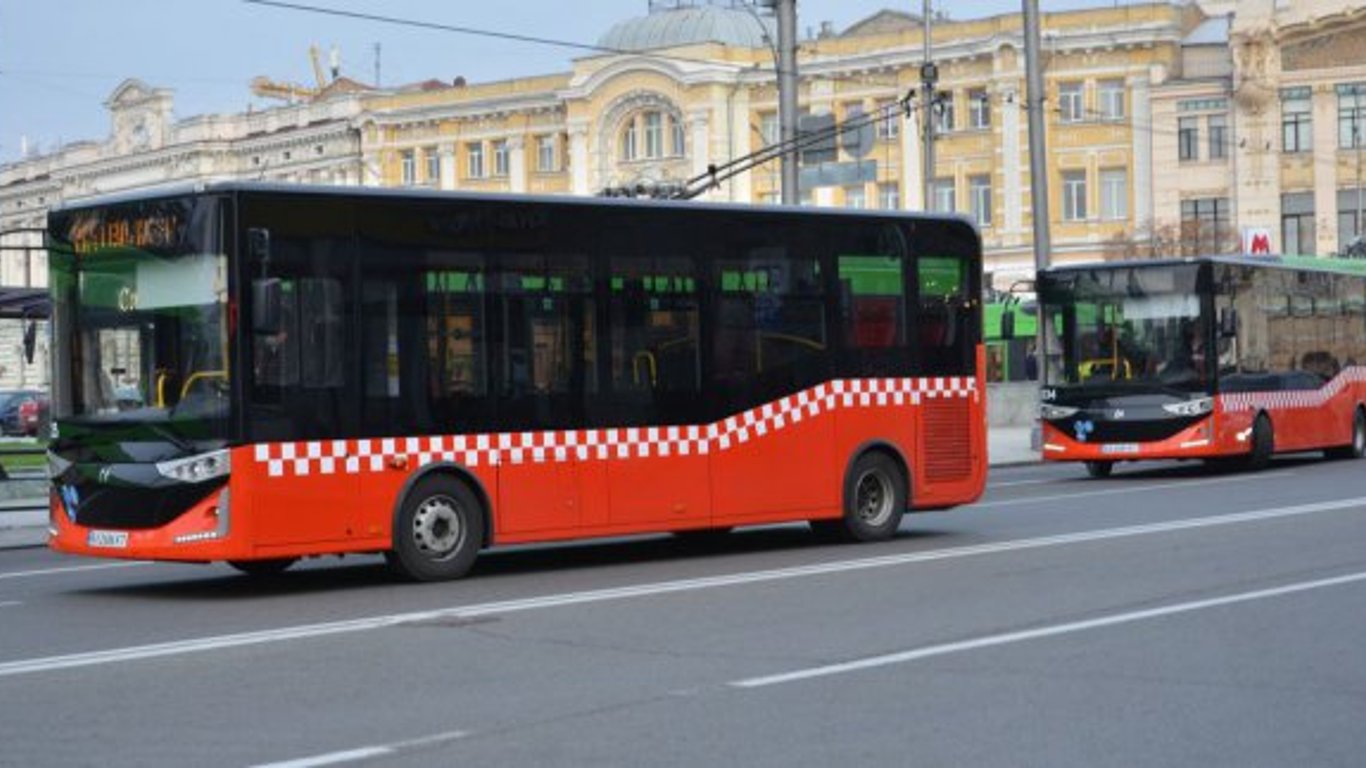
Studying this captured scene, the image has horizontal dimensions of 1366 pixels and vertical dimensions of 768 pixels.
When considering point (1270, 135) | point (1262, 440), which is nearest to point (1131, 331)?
point (1262, 440)

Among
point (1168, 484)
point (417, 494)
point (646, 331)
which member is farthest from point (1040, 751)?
point (1168, 484)

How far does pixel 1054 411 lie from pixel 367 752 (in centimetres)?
2263

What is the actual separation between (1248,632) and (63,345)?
8.70 m

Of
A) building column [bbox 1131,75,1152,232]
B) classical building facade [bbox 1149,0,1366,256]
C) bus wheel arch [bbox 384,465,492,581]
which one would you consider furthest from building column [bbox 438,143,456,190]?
bus wheel arch [bbox 384,465,492,581]

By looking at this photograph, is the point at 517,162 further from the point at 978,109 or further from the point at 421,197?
the point at 421,197

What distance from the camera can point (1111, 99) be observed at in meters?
74.9

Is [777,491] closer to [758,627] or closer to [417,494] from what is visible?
[417,494]

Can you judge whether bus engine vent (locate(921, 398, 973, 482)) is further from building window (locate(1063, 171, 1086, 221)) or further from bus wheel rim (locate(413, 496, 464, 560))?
building window (locate(1063, 171, 1086, 221))

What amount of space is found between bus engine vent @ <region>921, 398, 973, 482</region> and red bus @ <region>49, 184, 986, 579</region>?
107 millimetres

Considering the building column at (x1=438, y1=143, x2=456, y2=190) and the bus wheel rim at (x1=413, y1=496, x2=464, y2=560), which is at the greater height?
the building column at (x1=438, y1=143, x2=456, y2=190)

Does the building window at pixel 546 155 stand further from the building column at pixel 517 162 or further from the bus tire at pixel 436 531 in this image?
the bus tire at pixel 436 531

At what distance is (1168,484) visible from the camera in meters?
28.3

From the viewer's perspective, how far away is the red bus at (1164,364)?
30031mm

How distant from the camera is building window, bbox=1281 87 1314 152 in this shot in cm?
7250
